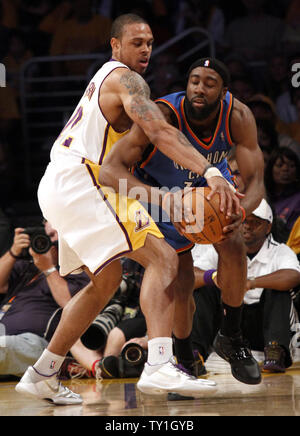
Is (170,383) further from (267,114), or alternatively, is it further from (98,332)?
(267,114)

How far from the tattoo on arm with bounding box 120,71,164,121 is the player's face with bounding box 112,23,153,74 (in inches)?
14.0

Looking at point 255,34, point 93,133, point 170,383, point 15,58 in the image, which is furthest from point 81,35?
point 170,383

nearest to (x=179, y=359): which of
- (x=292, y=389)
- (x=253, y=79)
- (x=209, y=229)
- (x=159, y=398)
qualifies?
(x=159, y=398)

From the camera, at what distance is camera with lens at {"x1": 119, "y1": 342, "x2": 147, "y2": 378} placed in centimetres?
479

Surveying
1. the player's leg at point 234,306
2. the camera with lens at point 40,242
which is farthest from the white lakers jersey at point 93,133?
the camera with lens at point 40,242

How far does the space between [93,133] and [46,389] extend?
140 cm

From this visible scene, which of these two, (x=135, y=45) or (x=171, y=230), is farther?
(x=171, y=230)

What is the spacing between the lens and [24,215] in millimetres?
6828

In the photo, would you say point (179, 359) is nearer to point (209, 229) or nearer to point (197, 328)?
point (197, 328)

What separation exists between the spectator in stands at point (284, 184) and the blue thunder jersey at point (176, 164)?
2071 millimetres

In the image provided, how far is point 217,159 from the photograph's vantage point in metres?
3.85

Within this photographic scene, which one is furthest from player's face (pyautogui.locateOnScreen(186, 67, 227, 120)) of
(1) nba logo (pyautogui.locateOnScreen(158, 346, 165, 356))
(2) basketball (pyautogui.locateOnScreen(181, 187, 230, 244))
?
(1) nba logo (pyautogui.locateOnScreen(158, 346, 165, 356))

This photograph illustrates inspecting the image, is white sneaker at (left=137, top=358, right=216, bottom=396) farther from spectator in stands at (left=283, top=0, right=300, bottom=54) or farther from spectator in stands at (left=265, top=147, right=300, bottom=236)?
spectator in stands at (left=283, top=0, right=300, bottom=54)

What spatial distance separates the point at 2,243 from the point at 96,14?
3.72 m
